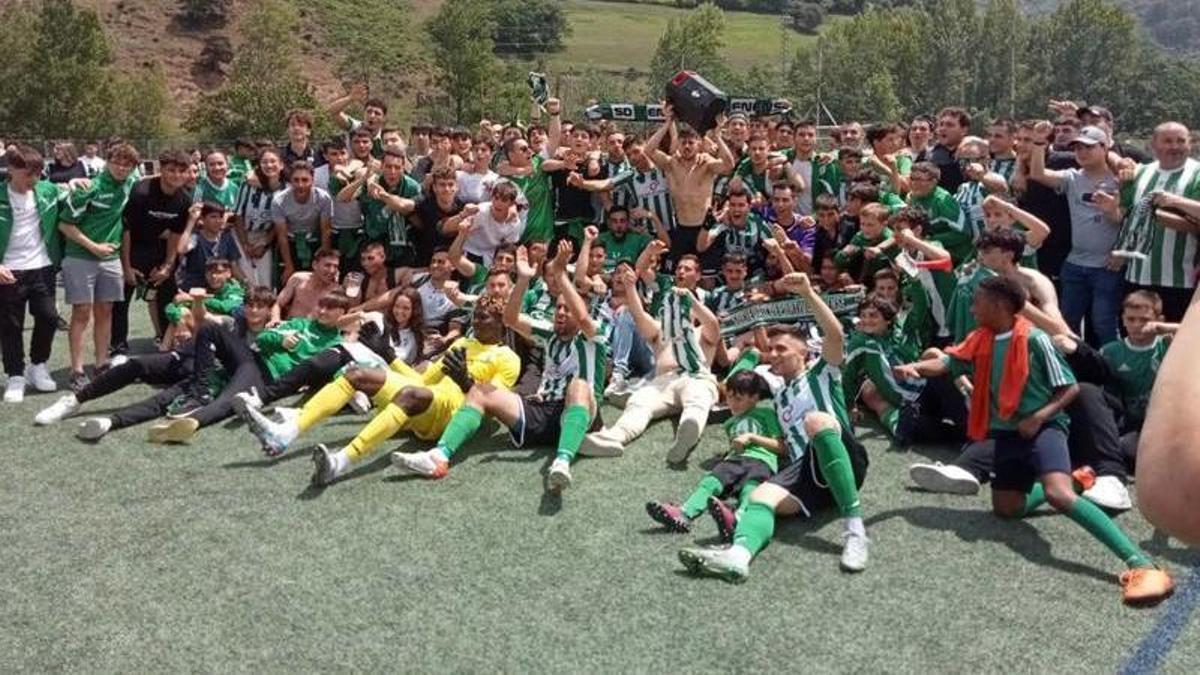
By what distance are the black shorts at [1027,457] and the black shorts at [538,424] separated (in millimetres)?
2329

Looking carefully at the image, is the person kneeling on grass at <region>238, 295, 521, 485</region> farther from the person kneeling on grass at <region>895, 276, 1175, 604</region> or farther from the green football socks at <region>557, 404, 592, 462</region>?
the person kneeling on grass at <region>895, 276, 1175, 604</region>

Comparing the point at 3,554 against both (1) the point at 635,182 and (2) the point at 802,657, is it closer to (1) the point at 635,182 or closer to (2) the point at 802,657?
(2) the point at 802,657

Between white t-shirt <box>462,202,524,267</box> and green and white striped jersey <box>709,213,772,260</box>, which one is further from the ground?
green and white striped jersey <box>709,213,772,260</box>

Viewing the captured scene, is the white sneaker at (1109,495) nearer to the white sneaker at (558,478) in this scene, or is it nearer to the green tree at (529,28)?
the white sneaker at (558,478)

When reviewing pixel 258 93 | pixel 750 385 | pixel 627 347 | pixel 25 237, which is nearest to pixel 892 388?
pixel 750 385

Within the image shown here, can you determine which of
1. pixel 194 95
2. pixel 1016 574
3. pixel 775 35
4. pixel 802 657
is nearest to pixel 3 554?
pixel 802 657

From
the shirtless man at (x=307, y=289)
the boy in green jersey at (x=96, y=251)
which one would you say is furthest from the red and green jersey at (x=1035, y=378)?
the boy in green jersey at (x=96, y=251)

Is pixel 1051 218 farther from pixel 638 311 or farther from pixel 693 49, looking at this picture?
pixel 693 49

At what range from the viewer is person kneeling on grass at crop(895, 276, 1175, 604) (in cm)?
502

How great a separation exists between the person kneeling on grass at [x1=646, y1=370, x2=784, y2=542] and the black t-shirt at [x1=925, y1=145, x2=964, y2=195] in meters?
3.67

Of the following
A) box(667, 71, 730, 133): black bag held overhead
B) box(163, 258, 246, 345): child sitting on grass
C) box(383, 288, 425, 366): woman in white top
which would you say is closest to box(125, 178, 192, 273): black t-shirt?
box(163, 258, 246, 345): child sitting on grass

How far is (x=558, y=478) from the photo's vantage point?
218 inches

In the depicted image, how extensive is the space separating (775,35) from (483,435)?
112 meters

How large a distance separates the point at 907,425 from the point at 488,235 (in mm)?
3886
